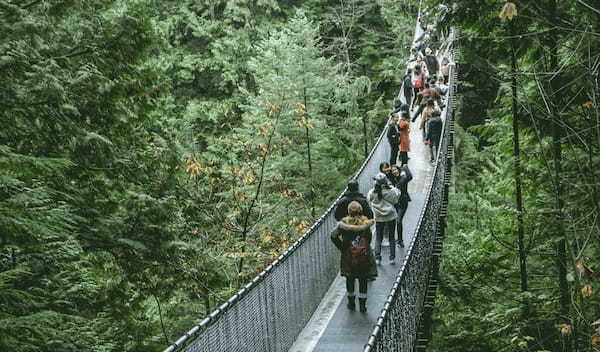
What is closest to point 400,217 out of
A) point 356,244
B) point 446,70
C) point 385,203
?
point 385,203

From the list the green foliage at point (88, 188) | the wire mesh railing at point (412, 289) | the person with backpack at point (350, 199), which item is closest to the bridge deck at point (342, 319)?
the wire mesh railing at point (412, 289)

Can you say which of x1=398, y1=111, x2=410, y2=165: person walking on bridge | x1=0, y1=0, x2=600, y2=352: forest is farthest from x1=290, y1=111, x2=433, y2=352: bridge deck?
x1=398, y1=111, x2=410, y2=165: person walking on bridge

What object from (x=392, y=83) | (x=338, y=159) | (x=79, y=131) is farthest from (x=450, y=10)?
(x=392, y=83)

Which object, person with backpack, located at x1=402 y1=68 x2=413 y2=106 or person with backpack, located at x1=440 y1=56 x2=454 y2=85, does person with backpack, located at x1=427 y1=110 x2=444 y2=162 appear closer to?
person with backpack, located at x1=402 y1=68 x2=413 y2=106

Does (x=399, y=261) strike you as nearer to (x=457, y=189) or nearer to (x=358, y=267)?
(x=358, y=267)

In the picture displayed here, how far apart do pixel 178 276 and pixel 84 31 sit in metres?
3.85

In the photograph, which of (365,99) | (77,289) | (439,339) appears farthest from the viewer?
(365,99)

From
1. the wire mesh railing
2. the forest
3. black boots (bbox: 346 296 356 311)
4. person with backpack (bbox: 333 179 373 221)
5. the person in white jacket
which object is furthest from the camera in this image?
the person in white jacket

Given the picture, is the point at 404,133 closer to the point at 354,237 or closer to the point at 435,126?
the point at 435,126

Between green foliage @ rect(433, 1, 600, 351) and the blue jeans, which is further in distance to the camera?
the blue jeans

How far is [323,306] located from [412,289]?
Result: 2049 mm

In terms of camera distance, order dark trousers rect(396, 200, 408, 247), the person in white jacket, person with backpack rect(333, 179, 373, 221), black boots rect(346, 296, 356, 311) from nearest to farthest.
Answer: person with backpack rect(333, 179, 373, 221)
black boots rect(346, 296, 356, 311)
the person in white jacket
dark trousers rect(396, 200, 408, 247)

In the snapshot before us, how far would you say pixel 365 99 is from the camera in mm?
26344

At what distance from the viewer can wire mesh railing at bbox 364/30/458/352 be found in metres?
5.34
